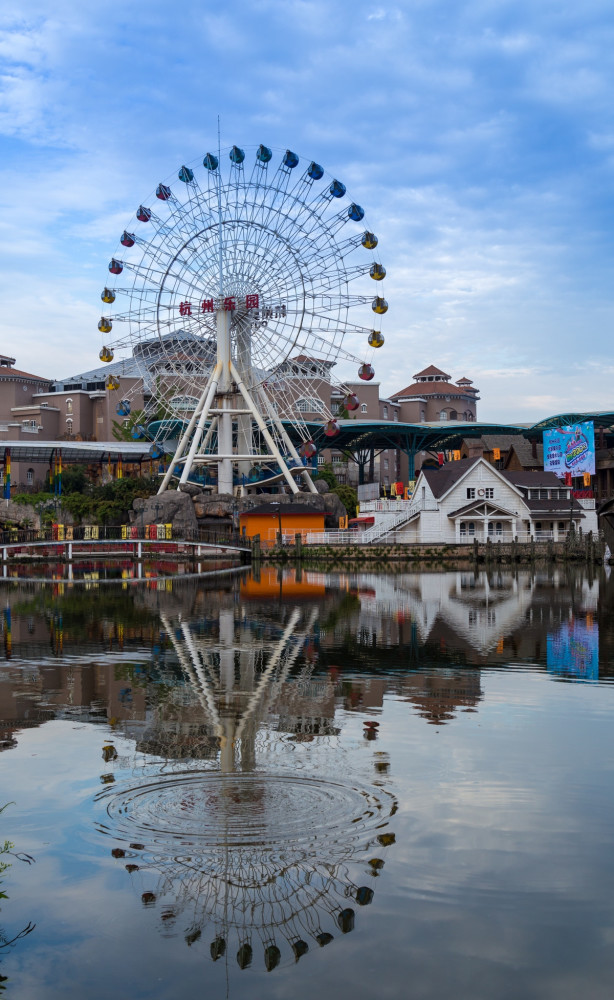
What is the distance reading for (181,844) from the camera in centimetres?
1029

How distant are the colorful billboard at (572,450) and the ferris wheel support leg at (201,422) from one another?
31017 millimetres

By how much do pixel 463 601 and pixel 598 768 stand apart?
26.9 metres

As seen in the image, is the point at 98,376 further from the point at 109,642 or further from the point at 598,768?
the point at 598,768

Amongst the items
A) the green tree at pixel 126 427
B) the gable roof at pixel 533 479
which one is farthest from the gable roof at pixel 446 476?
the green tree at pixel 126 427

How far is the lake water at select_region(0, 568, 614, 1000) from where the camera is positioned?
8.12 m

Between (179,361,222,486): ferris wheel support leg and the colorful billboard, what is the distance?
102ft

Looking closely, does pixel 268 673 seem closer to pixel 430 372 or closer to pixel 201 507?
pixel 201 507

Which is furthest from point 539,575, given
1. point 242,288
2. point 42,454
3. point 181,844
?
point 42,454

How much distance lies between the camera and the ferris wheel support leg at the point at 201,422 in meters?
78.8

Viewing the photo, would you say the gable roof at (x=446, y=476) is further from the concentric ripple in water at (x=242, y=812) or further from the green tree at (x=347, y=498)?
the concentric ripple in water at (x=242, y=812)

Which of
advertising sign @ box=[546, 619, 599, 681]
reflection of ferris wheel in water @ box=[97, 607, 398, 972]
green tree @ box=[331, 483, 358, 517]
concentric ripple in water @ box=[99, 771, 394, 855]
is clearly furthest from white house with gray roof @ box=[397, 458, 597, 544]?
concentric ripple in water @ box=[99, 771, 394, 855]

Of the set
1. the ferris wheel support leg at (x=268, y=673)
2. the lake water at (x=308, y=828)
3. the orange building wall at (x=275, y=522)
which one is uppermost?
the orange building wall at (x=275, y=522)

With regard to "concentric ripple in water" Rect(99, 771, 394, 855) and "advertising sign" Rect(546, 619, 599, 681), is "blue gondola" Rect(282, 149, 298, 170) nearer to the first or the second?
"advertising sign" Rect(546, 619, 599, 681)

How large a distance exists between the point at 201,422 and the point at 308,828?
229 feet
